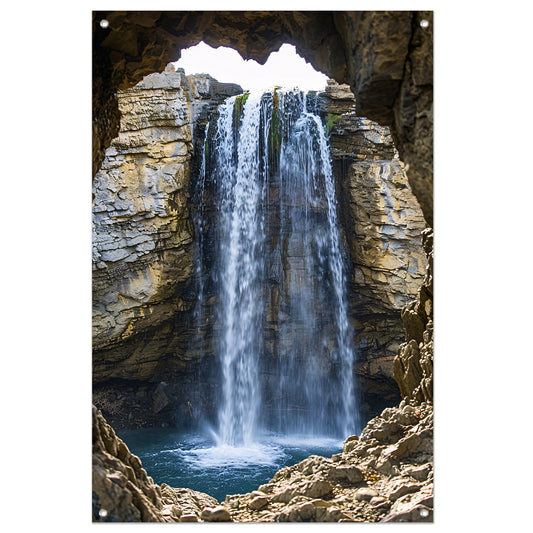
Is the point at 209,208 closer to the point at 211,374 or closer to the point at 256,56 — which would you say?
the point at 211,374

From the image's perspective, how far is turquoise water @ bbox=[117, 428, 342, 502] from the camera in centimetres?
725

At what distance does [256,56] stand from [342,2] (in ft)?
4.13

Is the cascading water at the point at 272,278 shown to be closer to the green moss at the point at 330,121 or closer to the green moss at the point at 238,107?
the green moss at the point at 238,107

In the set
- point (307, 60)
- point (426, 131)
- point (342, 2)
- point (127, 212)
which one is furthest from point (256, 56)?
point (127, 212)

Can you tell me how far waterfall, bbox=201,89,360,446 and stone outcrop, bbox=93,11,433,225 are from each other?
675cm

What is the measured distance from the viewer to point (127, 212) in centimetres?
934

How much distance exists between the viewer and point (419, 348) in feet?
16.6

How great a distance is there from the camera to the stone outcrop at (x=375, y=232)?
9.70 m

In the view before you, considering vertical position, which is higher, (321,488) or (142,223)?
(142,223)

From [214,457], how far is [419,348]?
4.95 meters

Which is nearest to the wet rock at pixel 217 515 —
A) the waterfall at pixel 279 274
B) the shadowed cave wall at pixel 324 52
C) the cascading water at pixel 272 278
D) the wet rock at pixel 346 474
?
the wet rock at pixel 346 474

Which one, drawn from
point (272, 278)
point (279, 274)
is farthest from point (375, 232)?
point (272, 278)

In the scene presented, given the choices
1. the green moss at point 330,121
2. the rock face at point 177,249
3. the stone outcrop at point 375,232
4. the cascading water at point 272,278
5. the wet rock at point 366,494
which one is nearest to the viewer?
the wet rock at point 366,494

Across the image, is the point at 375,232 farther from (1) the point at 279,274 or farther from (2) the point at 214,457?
(2) the point at 214,457
